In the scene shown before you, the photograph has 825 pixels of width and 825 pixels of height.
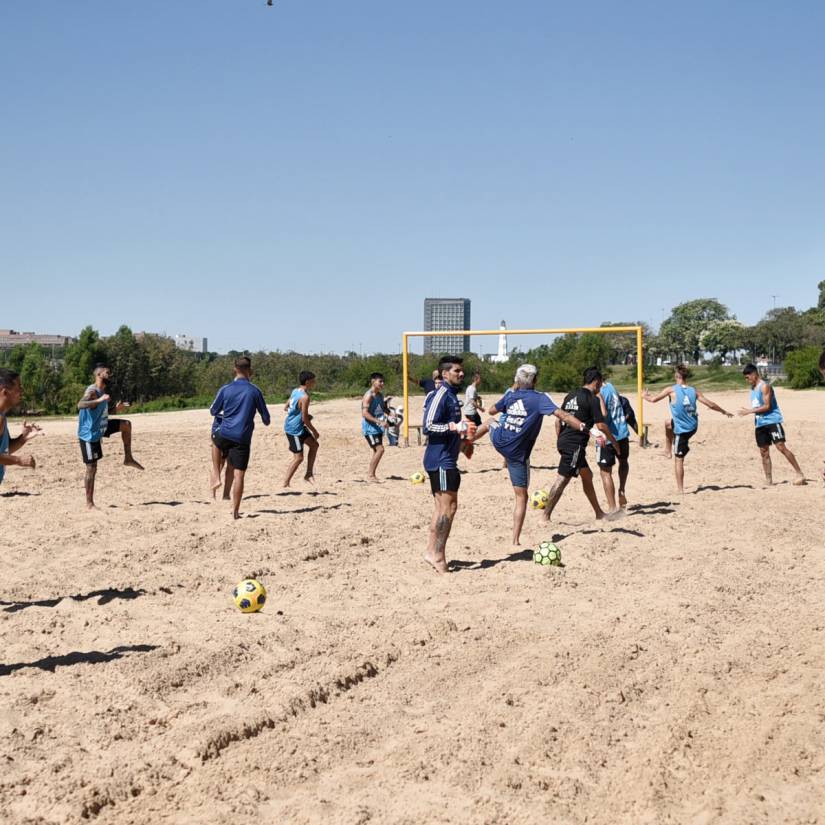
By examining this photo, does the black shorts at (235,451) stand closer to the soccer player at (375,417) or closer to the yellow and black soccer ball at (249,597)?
the yellow and black soccer ball at (249,597)

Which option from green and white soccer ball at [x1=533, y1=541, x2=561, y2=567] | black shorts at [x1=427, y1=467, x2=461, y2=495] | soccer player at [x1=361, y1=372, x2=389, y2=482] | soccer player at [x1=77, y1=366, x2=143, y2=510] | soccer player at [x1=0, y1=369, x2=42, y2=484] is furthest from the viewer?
soccer player at [x1=361, y1=372, x2=389, y2=482]

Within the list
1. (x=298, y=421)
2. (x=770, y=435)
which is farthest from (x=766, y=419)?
(x=298, y=421)

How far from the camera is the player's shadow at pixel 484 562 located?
7465mm

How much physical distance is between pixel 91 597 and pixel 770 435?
30.5 ft

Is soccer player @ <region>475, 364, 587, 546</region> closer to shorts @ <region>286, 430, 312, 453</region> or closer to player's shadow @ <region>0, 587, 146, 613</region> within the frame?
player's shadow @ <region>0, 587, 146, 613</region>

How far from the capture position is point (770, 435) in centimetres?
1198

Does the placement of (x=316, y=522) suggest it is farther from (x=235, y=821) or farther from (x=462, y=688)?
(x=235, y=821)

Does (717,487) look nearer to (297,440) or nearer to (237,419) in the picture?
(297,440)

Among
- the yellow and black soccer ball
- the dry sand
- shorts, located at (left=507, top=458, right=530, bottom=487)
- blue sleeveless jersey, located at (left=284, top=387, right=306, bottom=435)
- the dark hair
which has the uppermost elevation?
the dark hair

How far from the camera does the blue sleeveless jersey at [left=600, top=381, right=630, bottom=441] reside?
1007 centimetres

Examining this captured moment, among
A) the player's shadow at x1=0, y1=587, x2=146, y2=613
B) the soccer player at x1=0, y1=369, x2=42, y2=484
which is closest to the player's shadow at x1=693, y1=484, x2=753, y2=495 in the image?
the player's shadow at x1=0, y1=587, x2=146, y2=613

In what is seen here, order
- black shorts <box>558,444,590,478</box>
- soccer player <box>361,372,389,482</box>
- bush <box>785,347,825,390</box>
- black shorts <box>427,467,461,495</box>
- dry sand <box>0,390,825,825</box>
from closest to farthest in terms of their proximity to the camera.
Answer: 1. dry sand <box>0,390,825,825</box>
2. black shorts <box>427,467,461,495</box>
3. black shorts <box>558,444,590,478</box>
4. soccer player <box>361,372,389,482</box>
5. bush <box>785,347,825,390</box>

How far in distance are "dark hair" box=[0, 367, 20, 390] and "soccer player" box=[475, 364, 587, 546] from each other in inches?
156

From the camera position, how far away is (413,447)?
61.5 feet
